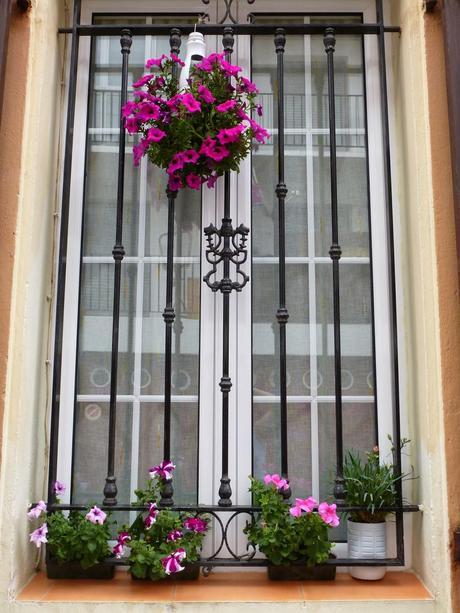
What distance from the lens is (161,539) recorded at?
2.25 metres

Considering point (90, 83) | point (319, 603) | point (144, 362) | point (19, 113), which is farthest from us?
point (90, 83)

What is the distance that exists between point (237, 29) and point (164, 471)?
5.77 feet

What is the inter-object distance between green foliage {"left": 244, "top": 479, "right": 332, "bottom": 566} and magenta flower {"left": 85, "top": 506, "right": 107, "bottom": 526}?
0.51m

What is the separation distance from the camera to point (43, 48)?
8.03ft

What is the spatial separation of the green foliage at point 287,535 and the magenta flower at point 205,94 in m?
Result: 1.45

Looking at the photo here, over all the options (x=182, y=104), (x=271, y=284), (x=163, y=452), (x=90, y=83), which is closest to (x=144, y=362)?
(x=163, y=452)

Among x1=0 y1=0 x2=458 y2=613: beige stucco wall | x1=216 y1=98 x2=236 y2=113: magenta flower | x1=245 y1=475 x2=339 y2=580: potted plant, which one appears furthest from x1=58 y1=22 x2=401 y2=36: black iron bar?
x1=245 y1=475 x2=339 y2=580: potted plant

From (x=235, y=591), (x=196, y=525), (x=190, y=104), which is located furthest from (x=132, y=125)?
(x=235, y=591)

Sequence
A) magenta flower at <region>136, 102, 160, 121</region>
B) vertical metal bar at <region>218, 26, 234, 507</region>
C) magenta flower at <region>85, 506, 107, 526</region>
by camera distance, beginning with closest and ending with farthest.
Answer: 1. magenta flower at <region>85, 506, 107, 526</region>
2. vertical metal bar at <region>218, 26, 234, 507</region>
3. magenta flower at <region>136, 102, 160, 121</region>

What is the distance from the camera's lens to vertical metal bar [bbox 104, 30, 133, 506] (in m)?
2.36

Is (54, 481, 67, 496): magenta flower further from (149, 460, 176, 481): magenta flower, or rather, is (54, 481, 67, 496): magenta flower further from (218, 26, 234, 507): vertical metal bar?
(218, 26, 234, 507): vertical metal bar

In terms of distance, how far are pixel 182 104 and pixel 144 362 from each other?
1.00 metres

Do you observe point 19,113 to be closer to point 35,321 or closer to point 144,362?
point 35,321

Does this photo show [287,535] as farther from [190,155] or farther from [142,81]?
[142,81]
